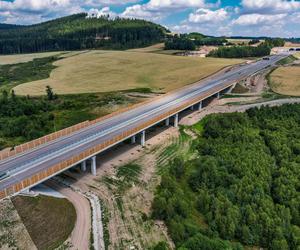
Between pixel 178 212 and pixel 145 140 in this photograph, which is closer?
pixel 178 212

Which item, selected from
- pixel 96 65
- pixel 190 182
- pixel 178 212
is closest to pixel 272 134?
pixel 190 182

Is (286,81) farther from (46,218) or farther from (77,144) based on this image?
(46,218)

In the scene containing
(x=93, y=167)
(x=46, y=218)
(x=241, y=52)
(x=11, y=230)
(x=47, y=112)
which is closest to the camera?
(x=11, y=230)

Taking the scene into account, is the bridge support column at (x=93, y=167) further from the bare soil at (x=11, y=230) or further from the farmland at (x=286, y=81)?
the farmland at (x=286, y=81)

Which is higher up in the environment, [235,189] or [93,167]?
[93,167]

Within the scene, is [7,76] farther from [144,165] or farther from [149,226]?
[149,226]

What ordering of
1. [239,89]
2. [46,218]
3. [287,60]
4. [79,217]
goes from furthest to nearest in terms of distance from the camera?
[287,60], [239,89], [79,217], [46,218]

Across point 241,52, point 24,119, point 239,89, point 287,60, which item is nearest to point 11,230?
point 24,119
